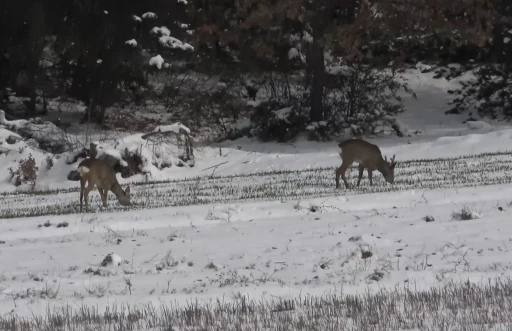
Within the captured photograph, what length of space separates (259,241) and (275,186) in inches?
283

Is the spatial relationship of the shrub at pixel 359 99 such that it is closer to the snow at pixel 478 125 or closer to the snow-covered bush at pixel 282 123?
the snow-covered bush at pixel 282 123

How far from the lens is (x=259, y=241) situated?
10586mm

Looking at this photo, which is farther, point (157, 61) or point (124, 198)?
point (157, 61)

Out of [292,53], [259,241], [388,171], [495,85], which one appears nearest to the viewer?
[259,241]

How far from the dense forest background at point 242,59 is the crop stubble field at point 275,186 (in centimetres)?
730

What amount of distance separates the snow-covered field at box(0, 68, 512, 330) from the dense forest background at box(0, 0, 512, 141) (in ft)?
34.2

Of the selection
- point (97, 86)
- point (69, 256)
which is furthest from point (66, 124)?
point (69, 256)

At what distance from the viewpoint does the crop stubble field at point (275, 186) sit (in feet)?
50.5

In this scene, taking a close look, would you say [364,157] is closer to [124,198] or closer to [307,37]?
[124,198]

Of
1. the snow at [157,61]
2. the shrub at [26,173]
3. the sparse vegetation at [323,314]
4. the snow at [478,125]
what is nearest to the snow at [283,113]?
the snow at [157,61]

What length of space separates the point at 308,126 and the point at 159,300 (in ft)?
72.8

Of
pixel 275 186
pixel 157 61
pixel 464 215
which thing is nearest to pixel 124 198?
pixel 275 186

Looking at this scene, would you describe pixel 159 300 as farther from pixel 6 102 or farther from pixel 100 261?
pixel 6 102

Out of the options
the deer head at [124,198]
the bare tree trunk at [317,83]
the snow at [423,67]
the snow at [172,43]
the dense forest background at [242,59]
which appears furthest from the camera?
the snow at [423,67]
